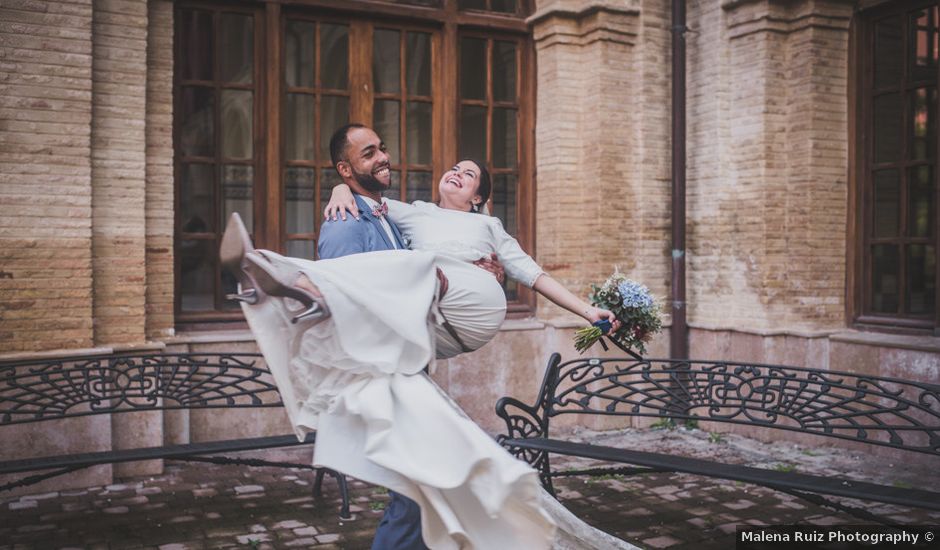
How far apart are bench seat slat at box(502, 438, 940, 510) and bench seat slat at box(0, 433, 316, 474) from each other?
138 cm

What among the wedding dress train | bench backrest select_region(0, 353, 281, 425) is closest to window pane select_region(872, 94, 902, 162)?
bench backrest select_region(0, 353, 281, 425)

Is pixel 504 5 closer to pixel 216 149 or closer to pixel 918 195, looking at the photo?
pixel 216 149

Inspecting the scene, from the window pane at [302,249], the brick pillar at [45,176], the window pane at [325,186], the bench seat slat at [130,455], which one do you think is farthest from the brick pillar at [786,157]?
the brick pillar at [45,176]

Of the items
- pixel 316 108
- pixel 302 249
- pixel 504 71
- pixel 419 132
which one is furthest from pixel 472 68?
pixel 302 249

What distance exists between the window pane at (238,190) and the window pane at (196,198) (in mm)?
110

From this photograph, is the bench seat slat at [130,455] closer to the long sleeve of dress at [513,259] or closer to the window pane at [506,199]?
the long sleeve of dress at [513,259]

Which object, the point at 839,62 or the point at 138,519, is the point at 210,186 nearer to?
the point at 138,519

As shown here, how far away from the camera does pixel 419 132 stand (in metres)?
8.08

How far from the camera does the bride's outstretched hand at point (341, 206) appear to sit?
144 inches

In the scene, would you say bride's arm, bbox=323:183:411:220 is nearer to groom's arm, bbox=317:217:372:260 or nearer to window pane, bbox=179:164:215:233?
groom's arm, bbox=317:217:372:260

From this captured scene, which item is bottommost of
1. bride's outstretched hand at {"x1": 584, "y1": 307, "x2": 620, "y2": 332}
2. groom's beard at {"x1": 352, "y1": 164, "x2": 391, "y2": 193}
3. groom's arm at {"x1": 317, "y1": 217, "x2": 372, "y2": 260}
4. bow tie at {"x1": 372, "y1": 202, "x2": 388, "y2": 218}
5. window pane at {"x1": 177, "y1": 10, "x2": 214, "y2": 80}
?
bride's outstretched hand at {"x1": 584, "y1": 307, "x2": 620, "y2": 332}

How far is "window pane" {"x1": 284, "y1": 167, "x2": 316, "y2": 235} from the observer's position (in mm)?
7637

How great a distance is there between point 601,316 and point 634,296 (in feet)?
0.66

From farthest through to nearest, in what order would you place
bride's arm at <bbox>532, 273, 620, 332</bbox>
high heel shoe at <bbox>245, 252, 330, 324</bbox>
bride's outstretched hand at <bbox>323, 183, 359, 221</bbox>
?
bride's arm at <bbox>532, 273, 620, 332</bbox> → bride's outstretched hand at <bbox>323, 183, 359, 221</bbox> → high heel shoe at <bbox>245, 252, 330, 324</bbox>
